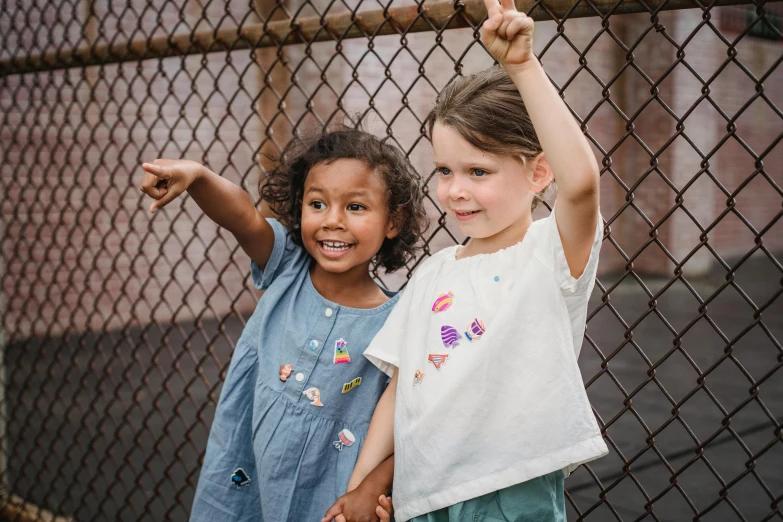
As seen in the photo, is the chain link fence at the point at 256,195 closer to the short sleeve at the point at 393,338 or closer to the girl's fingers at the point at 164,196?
the short sleeve at the point at 393,338

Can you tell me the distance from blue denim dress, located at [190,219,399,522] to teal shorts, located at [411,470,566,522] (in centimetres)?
41

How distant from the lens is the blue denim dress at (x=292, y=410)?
5.63 ft

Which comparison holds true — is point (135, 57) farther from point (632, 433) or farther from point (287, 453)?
point (632, 433)

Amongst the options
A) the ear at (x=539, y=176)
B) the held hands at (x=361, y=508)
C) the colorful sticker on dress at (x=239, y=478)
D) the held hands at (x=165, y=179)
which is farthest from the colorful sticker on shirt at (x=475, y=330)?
the colorful sticker on dress at (x=239, y=478)

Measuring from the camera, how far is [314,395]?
1727 mm

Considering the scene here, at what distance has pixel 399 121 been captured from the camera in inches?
304

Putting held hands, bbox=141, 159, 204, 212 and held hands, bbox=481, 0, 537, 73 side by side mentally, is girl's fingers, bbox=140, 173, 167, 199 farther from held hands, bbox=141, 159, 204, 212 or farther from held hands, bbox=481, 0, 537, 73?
held hands, bbox=481, 0, 537, 73

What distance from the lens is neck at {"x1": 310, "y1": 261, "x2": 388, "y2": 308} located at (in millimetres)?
1840

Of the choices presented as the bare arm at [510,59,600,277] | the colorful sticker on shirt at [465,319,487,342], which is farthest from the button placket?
the bare arm at [510,59,600,277]

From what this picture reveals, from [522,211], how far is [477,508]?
57cm

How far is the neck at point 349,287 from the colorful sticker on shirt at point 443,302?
40cm

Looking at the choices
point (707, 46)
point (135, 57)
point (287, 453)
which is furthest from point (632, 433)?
point (707, 46)

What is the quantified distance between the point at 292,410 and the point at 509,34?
101 centimetres

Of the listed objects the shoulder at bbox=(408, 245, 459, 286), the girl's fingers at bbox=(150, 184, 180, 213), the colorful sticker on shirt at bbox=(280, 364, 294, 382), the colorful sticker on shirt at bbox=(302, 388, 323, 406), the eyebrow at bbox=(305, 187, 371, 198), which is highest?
the girl's fingers at bbox=(150, 184, 180, 213)
